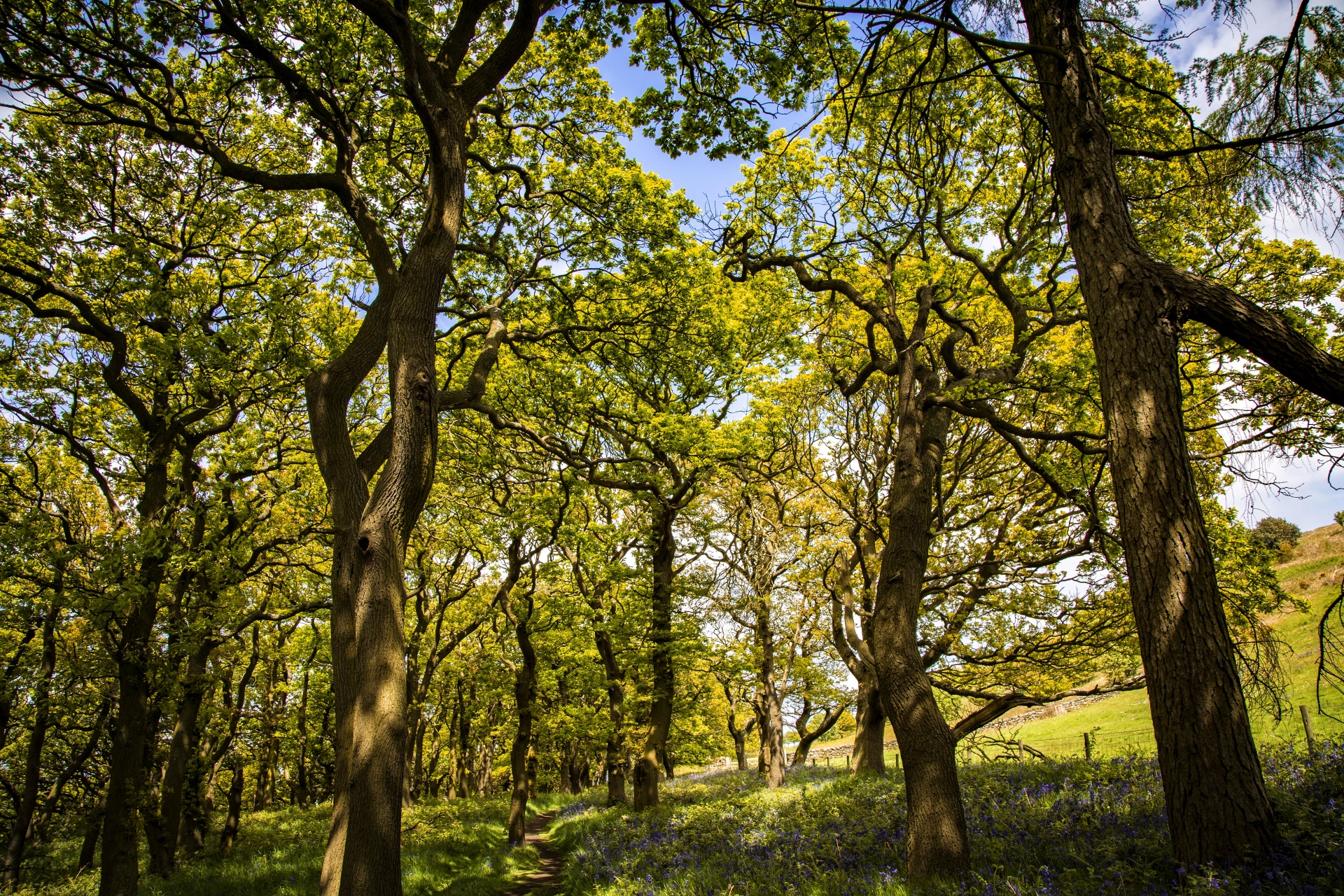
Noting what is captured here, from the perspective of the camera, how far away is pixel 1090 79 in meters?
4.51

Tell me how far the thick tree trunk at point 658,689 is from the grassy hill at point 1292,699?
9.04 meters

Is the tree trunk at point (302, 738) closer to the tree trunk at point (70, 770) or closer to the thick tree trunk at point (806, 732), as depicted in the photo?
the tree trunk at point (70, 770)

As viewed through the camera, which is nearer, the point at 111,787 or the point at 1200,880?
the point at 1200,880

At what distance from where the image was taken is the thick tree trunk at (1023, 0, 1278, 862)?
10.9 feet

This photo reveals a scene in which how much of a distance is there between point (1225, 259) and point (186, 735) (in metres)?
24.2

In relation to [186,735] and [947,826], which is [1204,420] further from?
[186,735]

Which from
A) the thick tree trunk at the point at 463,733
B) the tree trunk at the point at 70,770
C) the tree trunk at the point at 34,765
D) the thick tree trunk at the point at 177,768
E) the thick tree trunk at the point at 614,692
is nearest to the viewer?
the thick tree trunk at the point at 177,768

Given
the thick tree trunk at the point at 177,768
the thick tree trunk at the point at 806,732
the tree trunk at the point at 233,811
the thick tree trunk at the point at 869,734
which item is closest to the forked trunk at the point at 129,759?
the thick tree trunk at the point at 177,768

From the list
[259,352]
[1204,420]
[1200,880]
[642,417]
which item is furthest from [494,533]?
[1204,420]

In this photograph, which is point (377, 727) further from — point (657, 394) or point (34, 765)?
point (34, 765)

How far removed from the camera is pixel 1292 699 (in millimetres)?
16125

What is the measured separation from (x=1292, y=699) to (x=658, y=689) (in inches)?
684

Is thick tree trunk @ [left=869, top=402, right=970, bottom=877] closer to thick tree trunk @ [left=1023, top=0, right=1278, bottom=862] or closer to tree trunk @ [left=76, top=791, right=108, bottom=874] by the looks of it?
thick tree trunk @ [left=1023, top=0, right=1278, bottom=862]

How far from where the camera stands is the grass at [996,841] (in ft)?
12.0
